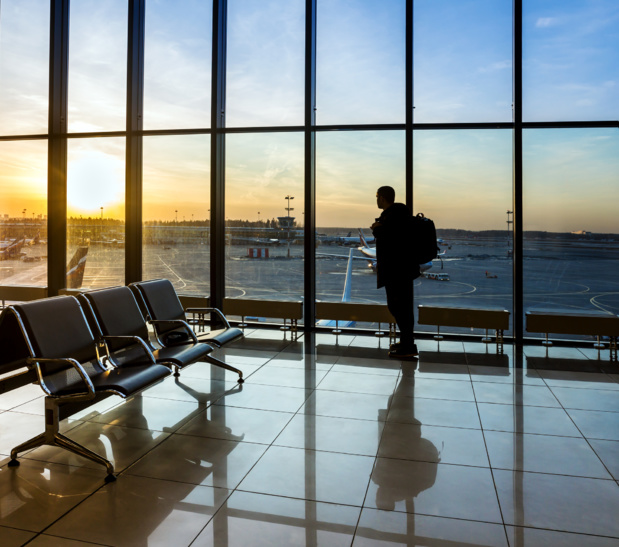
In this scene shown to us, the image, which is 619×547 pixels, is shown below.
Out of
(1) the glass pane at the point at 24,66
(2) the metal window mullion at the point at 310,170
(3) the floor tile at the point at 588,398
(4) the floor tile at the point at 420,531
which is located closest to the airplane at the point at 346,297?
(2) the metal window mullion at the point at 310,170

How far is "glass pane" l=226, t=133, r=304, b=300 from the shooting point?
669 cm

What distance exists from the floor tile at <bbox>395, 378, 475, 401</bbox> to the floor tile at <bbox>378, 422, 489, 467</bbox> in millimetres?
685

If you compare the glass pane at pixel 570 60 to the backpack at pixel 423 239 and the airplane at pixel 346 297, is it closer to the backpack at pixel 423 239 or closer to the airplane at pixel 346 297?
the backpack at pixel 423 239

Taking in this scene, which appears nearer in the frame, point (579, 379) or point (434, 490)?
point (434, 490)

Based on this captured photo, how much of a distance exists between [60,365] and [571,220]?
5.62 m

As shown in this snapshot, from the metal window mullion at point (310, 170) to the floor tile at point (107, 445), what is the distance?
142 inches

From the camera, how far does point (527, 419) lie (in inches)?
135

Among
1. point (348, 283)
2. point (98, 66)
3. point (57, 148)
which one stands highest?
point (98, 66)

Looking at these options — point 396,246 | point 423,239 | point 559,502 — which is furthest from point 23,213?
point 559,502

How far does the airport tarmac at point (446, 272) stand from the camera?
6023 mm

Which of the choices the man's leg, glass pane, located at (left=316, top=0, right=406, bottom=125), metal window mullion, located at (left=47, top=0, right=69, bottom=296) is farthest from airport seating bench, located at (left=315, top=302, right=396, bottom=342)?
metal window mullion, located at (left=47, top=0, right=69, bottom=296)

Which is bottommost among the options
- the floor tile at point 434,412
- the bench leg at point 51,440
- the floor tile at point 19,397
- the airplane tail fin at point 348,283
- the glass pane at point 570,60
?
the floor tile at point 434,412

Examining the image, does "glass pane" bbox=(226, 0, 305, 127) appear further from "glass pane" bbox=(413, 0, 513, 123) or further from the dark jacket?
the dark jacket

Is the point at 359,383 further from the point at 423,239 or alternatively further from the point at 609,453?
the point at 609,453
